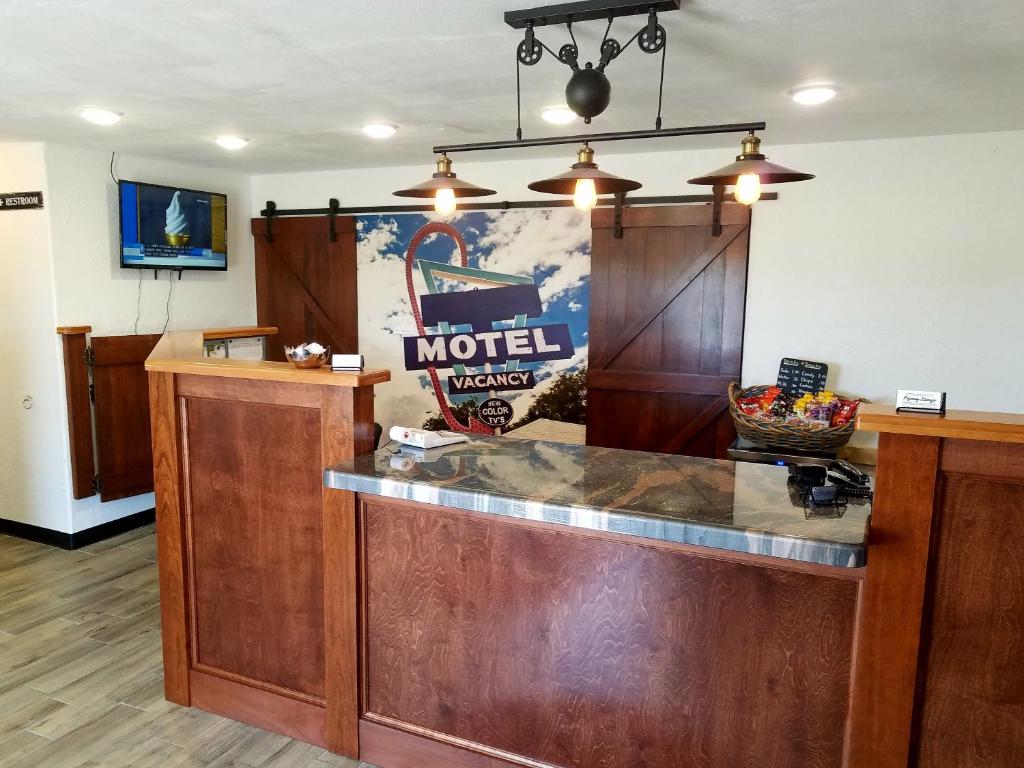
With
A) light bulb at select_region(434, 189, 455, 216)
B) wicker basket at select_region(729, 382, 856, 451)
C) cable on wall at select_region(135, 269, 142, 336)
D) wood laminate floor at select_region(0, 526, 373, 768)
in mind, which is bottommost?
wood laminate floor at select_region(0, 526, 373, 768)

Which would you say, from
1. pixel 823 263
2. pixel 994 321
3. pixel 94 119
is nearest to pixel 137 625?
pixel 94 119

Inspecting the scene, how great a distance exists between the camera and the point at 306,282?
5535 mm

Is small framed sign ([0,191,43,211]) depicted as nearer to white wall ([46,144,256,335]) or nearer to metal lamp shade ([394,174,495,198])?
white wall ([46,144,256,335])

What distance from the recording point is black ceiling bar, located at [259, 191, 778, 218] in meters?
4.36

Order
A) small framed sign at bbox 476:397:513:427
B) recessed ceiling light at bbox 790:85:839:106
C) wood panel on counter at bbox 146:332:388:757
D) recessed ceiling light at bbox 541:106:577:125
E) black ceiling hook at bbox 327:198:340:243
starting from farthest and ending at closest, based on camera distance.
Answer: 1. black ceiling hook at bbox 327:198:340:243
2. small framed sign at bbox 476:397:513:427
3. recessed ceiling light at bbox 541:106:577:125
4. recessed ceiling light at bbox 790:85:839:106
5. wood panel on counter at bbox 146:332:388:757

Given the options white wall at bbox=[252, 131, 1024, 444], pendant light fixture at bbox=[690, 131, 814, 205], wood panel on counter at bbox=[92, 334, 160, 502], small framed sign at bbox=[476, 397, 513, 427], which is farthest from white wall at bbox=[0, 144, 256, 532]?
pendant light fixture at bbox=[690, 131, 814, 205]

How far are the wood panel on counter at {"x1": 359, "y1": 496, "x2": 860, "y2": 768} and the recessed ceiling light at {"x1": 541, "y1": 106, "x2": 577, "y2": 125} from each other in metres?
1.98

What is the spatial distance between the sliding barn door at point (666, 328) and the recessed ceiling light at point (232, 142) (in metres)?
2.14

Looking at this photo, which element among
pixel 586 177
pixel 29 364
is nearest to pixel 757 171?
pixel 586 177

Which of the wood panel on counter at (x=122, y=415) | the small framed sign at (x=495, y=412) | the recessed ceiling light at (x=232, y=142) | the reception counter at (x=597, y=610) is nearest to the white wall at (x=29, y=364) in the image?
the wood panel on counter at (x=122, y=415)

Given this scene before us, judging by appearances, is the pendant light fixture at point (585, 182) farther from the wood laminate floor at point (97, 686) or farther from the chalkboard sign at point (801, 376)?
the chalkboard sign at point (801, 376)

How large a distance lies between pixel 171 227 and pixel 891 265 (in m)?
4.47

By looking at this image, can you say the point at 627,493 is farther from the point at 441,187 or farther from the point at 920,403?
the point at 441,187

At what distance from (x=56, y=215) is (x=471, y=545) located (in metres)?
3.55
